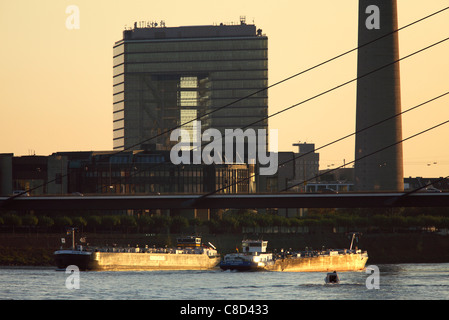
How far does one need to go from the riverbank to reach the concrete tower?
12.0m

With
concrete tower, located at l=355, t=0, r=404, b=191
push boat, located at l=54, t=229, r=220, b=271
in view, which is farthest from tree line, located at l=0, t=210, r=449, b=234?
push boat, located at l=54, t=229, r=220, b=271

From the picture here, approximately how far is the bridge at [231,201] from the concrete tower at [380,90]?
89.0 meters

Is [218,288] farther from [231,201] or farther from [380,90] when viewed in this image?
[380,90]

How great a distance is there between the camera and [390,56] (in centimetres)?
14788

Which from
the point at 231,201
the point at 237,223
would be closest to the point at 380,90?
the point at 237,223

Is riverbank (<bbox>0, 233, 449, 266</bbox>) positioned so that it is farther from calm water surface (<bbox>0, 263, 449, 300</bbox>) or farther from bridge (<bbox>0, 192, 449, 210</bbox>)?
bridge (<bbox>0, 192, 449, 210</bbox>)

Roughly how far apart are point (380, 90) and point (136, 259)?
4353 centimetres

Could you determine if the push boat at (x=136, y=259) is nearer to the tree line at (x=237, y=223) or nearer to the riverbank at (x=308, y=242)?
the riverbank at (x=308, y=242)

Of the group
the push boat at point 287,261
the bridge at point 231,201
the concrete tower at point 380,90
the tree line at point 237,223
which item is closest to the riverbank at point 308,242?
the tree line at point 237,223

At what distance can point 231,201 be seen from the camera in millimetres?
59875

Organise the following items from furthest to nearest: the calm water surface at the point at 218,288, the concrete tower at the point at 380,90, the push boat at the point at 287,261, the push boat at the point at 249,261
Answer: the concrete tower at the point at 380,90 → the push boat at the point at 287,261 → the push boat at the point at 249,261 → the calm water surface at the point at 218,288

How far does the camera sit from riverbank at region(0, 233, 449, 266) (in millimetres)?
145625

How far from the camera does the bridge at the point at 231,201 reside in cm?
5788
